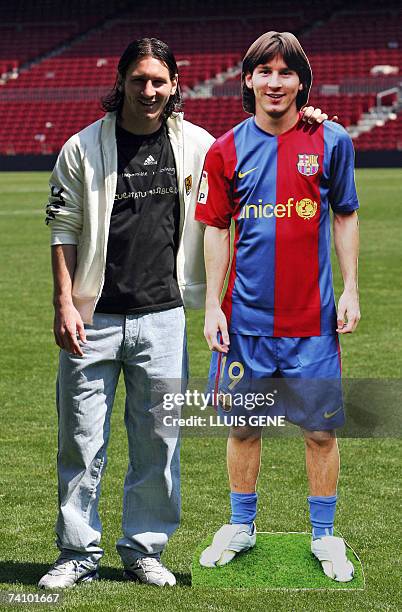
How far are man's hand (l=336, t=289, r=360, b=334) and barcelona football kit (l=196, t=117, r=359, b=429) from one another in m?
0.04

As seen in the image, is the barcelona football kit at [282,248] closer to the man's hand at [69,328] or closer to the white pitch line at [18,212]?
the man's hand at [69,328]

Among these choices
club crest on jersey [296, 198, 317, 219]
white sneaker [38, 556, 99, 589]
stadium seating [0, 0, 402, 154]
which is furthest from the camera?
stadium seating [0, 0, 402, 154]

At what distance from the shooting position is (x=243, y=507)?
3941 millimetres

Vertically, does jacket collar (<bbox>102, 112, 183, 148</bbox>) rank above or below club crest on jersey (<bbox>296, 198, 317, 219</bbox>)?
above

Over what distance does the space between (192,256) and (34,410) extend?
361cm

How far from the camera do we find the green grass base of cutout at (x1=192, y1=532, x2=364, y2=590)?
3.89 m

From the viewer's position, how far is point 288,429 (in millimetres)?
3832

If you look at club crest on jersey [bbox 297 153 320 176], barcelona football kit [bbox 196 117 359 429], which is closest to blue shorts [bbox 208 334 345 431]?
barcelona football kit [bbox 196 117 359 429]

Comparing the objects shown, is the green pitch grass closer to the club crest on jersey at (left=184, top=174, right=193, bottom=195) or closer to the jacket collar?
the club crest on jersey at (left=184, top=174, right=193, bottom=195)

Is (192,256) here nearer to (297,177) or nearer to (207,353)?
(297,177)

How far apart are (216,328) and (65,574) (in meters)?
1.09

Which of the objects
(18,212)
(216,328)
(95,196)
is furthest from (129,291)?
(18,212)

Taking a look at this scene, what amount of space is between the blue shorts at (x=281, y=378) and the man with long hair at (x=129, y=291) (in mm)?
410

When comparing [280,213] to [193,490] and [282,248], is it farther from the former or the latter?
[193,490]
